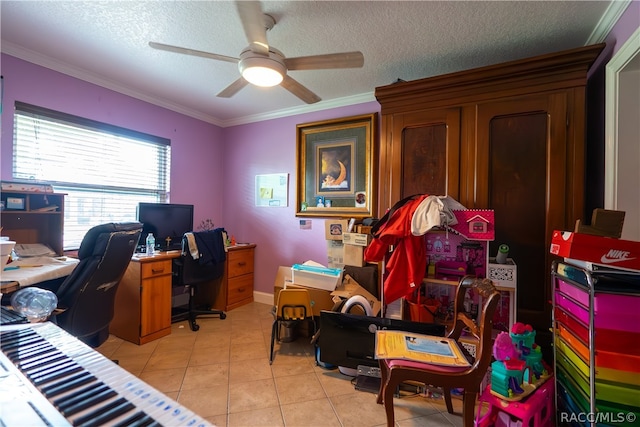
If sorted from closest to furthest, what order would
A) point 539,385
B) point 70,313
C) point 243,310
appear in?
point 539,385, point 70,313, point 243,310

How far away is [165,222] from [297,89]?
2.13 metres

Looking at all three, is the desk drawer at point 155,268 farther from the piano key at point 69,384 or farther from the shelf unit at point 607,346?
the shelf unit at point 607,346

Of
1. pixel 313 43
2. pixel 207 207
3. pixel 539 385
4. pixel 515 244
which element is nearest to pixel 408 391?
pixel 539 385

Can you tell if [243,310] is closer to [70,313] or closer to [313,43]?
[70,313]

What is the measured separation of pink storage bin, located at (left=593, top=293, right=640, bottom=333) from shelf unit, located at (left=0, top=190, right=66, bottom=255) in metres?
3.62

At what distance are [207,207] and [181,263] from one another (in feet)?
4.02

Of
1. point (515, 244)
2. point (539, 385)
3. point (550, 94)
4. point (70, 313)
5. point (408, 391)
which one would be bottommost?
point (408, 391)

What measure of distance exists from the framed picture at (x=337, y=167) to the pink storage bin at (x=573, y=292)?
1705 millimetres

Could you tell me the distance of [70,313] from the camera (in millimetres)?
1639

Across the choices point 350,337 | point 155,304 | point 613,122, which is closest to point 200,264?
point 155,304

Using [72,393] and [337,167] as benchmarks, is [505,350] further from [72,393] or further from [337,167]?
[337,167]

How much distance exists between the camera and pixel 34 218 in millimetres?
2281

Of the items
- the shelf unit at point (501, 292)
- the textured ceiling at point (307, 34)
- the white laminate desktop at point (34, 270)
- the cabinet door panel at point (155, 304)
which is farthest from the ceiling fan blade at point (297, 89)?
the cabinet door panel at point (155, 304)

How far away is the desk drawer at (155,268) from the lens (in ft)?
8.31
